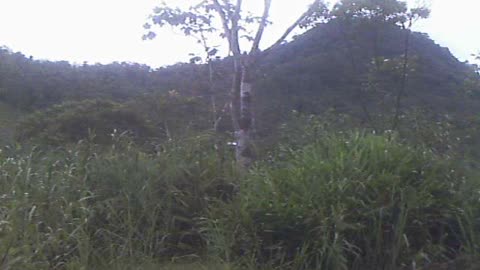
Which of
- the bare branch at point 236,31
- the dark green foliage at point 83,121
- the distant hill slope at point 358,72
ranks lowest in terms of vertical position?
the dark green foliage at point 83,121

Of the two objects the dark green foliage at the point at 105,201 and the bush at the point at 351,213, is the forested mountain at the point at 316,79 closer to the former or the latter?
the bush at the point at 351,213

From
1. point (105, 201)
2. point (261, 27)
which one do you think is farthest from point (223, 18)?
point (105, 201)

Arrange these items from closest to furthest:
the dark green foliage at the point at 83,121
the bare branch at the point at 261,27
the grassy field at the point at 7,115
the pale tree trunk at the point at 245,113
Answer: the pale tree trunk at the point at 245,113 → the bare branch at the point at 261,27 → the dark green foliage at the point at 83,121 → the grassy field at the point at 7,115

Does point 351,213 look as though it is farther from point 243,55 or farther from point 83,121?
point 83,121

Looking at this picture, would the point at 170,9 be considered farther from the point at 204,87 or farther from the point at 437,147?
the point at 204,87


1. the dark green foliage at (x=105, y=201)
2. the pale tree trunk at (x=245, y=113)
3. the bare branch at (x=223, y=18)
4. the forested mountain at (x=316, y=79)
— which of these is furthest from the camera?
the forested mountain at (x=316, y=79)

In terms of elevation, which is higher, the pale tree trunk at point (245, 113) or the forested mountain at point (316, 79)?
the pale tree trunk at point (245, 113)

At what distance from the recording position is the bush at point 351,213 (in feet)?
21.4

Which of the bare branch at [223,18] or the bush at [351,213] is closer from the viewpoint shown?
the bush at [351,213]

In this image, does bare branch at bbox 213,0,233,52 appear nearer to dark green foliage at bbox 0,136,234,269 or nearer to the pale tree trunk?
the pale tree trunk

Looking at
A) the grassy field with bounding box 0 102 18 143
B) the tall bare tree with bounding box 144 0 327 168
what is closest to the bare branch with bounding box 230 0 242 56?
the tall bare tree with bounding box 144 0 327 168

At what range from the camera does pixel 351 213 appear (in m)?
6.62

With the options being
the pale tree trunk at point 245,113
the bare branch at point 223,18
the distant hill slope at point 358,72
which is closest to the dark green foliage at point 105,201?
the pale tree trunk at point 245,113

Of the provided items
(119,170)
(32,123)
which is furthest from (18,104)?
(119,170)
